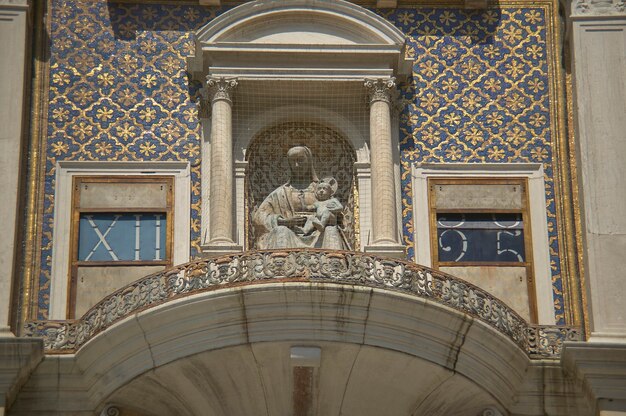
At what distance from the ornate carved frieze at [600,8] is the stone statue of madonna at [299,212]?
2904 millimetres

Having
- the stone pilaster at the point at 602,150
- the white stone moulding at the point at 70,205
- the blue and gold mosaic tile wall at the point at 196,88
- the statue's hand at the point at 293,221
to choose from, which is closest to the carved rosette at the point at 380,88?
the blue and gold mosaic tile wall at the point at 196,88

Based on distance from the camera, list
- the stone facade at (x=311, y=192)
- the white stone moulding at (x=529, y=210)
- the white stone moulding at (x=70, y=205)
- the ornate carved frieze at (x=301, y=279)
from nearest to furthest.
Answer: the ornate carved frieze at (x=301, y=279) → the stone facade at (x=311, y=192) → the white stone moulding at (x=70, y=205) → the white stone moulding at (x=529, y=210)

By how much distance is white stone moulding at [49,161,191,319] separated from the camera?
16.2m

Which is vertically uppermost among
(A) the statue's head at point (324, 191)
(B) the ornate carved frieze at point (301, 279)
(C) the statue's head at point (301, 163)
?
(C) the statue's head at point (301, 163)

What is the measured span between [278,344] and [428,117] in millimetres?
3334

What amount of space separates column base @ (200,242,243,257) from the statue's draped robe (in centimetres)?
35

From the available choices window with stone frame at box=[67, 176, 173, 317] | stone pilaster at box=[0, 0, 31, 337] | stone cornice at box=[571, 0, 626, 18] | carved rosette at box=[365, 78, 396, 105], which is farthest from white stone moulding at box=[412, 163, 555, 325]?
stone pilaster at box=[0, 0, 31, 337]

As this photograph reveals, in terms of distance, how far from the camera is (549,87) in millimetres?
17297

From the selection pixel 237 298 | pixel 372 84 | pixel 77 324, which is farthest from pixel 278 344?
pixel 372 84

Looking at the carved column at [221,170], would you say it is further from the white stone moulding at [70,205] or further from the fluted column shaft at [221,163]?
the white stone moulding at [70,205]

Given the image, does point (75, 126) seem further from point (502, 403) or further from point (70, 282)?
point (502, 403)

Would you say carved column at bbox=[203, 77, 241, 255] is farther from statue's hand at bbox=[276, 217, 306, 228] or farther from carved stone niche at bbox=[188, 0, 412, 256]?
statue's hand at bbox=[276, 217, 306, 228]

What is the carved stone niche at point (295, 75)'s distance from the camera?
16641 mm

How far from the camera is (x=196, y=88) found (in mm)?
17234
